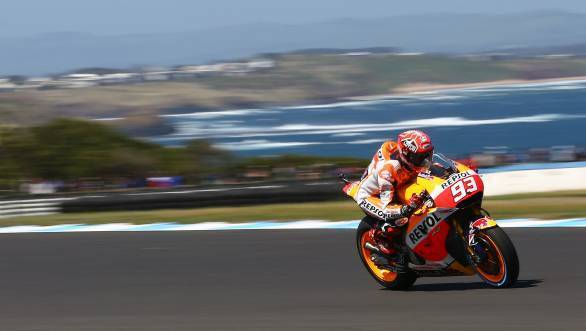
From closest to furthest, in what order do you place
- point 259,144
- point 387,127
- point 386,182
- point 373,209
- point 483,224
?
point 483,224, point 386,182, point 373,209, point 259,144, point 387,127

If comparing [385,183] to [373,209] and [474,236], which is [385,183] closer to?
[373,209]

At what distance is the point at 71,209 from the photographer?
19.5 meters

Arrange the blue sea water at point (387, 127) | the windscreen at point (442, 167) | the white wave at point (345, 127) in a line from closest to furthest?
the windscreen at point (442, 167) → the blue sea water at point (387, 127) → the white wave at point (345, 127)

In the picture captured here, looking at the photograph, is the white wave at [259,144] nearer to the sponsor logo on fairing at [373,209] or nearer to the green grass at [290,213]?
the green grass at [290,213]

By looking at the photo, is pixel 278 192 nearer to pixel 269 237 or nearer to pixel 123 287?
pixel 269 237

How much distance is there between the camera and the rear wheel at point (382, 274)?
8109 millimetres

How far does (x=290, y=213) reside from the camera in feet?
54.0

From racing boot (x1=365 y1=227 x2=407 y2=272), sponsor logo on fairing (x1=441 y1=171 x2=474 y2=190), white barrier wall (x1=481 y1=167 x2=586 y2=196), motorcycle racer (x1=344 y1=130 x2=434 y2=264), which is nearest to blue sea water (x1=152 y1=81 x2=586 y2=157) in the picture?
white barrier wall (x1=481 y1=167 x2=586 y2=196)

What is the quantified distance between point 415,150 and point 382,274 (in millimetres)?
1209

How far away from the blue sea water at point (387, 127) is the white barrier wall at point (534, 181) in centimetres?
6477

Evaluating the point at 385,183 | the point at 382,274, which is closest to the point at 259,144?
the point at 382,274

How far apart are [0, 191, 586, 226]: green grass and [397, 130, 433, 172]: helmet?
6517mm

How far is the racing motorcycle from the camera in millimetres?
7156

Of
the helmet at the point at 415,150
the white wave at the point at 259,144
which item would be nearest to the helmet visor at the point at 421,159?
the helmet at the point at 415,150
